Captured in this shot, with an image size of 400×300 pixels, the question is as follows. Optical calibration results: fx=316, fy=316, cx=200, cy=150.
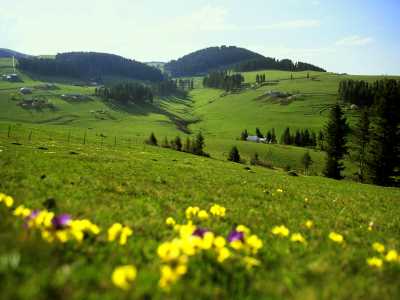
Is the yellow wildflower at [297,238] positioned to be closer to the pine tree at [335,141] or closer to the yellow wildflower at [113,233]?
the yellow wildflower at [113,233]

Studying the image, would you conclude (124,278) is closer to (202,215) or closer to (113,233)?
(113,233)

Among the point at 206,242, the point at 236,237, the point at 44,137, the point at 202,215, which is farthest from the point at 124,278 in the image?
the point at 44,137

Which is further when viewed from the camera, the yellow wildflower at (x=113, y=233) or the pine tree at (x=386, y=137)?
the pine tree at (x=386, y=137)

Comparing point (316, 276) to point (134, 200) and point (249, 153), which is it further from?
point (249, 153)

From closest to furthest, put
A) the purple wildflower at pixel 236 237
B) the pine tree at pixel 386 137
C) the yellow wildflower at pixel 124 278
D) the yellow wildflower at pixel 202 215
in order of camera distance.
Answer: the yellow wildflower at pixel 124 278 → the purple wildflower at pixel 236 237 → the yellow wildflower at pixel 202 215 → the pine tree at pixel 386 137

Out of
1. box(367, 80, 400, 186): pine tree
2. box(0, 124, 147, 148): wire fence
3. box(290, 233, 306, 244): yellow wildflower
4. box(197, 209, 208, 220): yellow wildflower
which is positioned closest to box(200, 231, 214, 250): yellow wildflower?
box(290, 233, 306, 244): yellow wildflower

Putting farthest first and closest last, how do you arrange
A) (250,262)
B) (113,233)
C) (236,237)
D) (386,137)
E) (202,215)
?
(386,137) < (202,215) < (236,237) < (113,233) < (250,262)

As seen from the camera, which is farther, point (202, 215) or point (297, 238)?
point (202, 215)

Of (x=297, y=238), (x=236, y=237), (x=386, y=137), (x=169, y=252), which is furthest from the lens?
(x=386, y=137)

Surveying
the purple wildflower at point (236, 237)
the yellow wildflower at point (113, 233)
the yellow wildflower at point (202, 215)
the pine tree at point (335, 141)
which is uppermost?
the yellow wildflower at point (113, 233)

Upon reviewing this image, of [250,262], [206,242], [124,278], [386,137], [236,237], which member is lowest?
[386,137]

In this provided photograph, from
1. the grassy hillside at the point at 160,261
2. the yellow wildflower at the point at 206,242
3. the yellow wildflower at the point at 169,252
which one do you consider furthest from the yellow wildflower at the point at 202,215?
the yellow wildflower at the point at 169,252

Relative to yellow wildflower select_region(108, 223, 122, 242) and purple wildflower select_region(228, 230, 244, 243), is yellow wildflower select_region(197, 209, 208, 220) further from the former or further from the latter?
yellow wildflower select_region(108, 223, 122, 242)

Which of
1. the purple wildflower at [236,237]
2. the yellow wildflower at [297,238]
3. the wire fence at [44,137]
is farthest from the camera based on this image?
the wire fence at [44,137]
